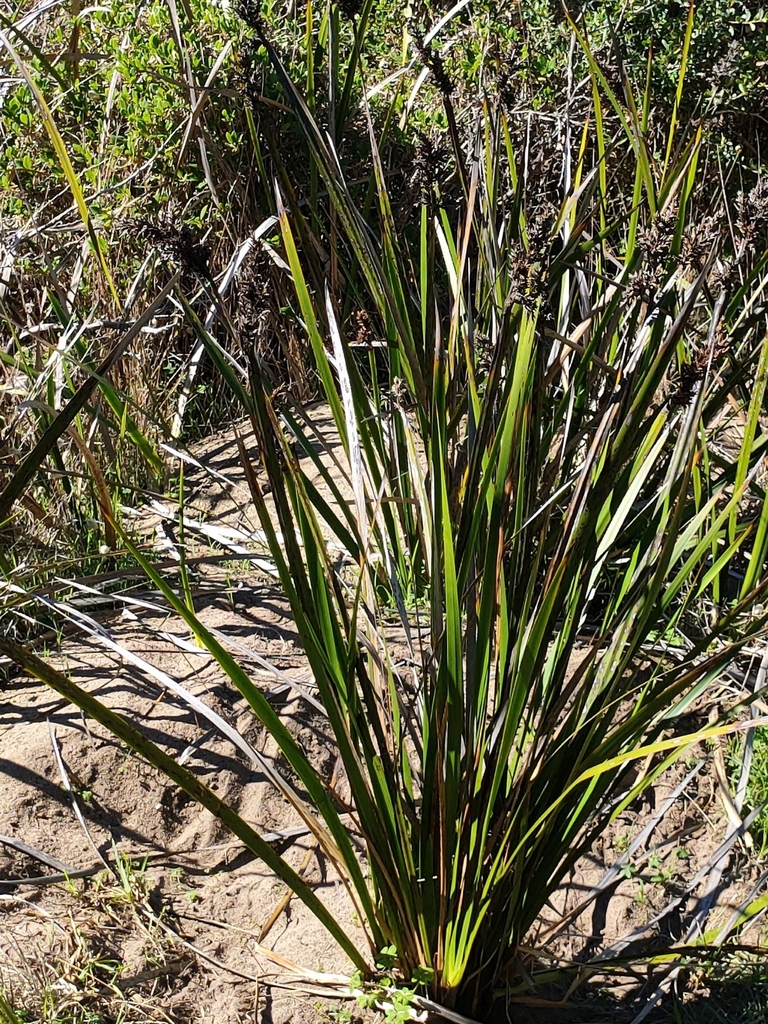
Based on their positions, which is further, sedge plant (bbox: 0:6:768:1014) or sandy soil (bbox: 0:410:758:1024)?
sandy soil (bbox: 0:410:758:1024)

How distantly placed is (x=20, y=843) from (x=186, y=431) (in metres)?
1.96

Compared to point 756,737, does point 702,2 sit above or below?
above

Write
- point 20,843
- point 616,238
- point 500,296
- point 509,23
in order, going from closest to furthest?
point 500,296 → point 20,843 → point 616,238 → point 509,23

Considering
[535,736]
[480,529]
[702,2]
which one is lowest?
[535,736]

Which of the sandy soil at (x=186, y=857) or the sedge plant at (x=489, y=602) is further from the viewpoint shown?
the sandy soil at (x=186, y=857)

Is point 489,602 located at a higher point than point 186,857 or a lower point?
higher

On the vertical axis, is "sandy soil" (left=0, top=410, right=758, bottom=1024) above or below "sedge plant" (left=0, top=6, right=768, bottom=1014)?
below

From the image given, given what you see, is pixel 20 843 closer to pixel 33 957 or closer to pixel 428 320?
pixel 33 957

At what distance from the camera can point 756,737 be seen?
8.64 feet

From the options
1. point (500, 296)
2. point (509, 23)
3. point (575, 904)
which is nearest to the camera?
point (500, 296)

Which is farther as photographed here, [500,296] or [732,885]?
[732,885]

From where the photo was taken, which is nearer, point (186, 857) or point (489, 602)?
point (489, 602)

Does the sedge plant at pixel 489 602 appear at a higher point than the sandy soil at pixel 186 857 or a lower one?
higher

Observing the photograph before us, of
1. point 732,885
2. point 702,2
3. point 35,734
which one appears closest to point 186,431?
point 35,734
